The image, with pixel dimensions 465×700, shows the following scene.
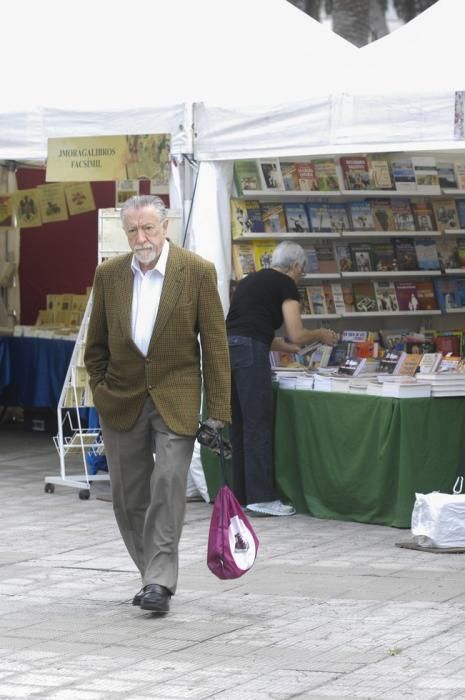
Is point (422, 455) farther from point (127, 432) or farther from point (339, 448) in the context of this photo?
point (127, 432)

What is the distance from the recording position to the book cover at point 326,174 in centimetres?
1048

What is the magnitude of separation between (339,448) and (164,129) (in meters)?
2.32

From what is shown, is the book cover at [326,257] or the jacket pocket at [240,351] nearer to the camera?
the jacket pocket at [240,351]

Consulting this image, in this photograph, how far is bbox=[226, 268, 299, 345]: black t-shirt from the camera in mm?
9156

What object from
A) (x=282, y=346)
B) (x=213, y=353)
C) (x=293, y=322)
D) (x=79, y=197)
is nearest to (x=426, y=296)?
(x=282, y=346)

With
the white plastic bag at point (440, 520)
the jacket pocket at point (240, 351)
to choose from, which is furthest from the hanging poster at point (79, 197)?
the white plastic bag at point (440, 520)

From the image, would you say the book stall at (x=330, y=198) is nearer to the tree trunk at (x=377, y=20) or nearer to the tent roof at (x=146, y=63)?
the tent roof at (x=146, y=63)

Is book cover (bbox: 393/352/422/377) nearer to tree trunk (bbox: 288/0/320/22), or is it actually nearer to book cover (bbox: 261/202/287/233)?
book cover (bbox: 261/202/287/233)

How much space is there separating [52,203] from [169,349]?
27.6 ft

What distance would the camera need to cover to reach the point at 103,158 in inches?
395

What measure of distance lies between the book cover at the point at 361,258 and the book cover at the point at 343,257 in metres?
0.03

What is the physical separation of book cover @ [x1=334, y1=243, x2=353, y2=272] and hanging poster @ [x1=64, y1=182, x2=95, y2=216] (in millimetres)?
4100

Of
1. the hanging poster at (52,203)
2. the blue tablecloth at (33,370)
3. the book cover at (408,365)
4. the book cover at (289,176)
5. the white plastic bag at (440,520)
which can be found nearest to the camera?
the white plastic bag at (440,520)

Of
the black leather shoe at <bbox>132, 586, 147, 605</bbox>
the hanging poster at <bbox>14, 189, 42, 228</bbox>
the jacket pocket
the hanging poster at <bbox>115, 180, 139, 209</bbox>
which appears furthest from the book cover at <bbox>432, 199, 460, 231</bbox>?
the black leather shoe at <bbox>132, 586, 147, 605</bbox>
